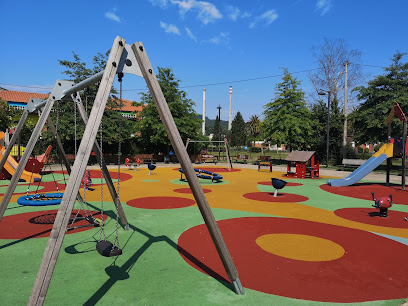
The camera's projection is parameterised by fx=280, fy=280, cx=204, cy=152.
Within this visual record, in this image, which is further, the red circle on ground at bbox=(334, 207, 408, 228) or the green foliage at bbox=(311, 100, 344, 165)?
the green foliage at bbox=(311, 100, 344, 165)

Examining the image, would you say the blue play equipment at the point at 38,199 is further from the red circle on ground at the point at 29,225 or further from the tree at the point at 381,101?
the tree at the point at 381,101

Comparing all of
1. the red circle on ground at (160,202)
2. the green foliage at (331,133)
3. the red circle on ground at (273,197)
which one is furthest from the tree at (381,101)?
the red circle on ground at (160,202)

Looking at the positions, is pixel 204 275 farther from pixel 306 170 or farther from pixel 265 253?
pixel 306 170

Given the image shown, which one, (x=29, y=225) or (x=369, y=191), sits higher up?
(x=369, y=191)

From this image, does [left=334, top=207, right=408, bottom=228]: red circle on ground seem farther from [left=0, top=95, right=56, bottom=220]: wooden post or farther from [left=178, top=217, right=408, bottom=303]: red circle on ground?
[left=0, top=95, right=56, bottom=220]: wooden post

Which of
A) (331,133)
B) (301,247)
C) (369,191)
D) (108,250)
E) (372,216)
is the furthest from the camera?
(331,133)

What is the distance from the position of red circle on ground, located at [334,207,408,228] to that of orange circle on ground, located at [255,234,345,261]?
9.14 feet

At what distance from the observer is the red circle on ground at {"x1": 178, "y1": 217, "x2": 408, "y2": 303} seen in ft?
13.9

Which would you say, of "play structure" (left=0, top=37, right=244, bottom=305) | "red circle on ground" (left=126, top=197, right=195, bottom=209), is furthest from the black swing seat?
"red circle on ground" (left=126, top=197, right=195, bottom=209)

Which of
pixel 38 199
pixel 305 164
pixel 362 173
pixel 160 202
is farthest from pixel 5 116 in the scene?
pixel 362 173

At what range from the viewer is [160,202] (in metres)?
10.9

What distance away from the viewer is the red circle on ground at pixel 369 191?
491 inches

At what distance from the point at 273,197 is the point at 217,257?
23.8 feet

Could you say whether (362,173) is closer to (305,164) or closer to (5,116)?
(305,164)
